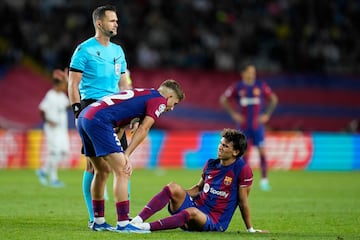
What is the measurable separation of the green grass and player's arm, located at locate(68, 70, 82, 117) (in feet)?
4.94

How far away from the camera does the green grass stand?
10.1 m

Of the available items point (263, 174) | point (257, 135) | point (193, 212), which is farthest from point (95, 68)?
point (257, 135)

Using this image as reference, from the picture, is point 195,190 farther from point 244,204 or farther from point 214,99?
point 214,99

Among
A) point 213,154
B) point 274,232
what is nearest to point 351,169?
point 213,154

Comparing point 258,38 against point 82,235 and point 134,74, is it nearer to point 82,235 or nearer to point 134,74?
point 134,74

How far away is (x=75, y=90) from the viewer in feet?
36.2

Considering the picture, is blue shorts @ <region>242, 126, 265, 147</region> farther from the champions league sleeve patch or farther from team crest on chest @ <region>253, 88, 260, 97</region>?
the champions league sleeve patch

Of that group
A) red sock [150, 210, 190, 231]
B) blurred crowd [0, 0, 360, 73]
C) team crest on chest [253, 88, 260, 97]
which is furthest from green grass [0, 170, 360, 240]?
blurred crowd [0, 0, 360, 73]

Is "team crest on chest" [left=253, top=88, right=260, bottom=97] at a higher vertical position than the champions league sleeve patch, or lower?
lower

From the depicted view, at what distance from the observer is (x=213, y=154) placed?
25.5 metres

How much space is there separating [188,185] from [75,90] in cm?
776

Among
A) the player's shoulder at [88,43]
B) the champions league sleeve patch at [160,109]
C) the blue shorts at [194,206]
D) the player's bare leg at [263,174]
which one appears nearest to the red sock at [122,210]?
the blue shorts at [194,206]

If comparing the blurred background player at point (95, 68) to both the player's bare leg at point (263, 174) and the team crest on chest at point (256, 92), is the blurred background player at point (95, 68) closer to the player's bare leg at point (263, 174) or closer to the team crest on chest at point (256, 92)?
the player's bare leg at point (263, 174)

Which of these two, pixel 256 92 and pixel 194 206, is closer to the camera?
pixel 194 206
